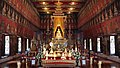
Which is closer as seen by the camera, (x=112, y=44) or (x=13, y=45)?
(x=112, y=44)

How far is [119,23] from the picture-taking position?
61.6 ft

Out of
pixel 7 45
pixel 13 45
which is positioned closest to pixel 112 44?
pixel 13 45

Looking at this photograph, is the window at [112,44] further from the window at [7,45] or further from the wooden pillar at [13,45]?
the window at [7,45]

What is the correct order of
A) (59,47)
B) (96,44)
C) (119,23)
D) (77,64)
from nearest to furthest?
(77,64) < (119,23) < (59,47) < (96,44)

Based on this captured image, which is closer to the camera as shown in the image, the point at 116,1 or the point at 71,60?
the point at 71,60

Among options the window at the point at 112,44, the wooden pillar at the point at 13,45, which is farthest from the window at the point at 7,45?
the window at the point at 112,44

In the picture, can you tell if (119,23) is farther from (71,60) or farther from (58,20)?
(58,20)

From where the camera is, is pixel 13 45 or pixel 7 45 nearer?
pixel 7 45

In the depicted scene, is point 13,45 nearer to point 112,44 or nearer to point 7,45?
point 7,45

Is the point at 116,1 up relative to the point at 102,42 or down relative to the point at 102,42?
up

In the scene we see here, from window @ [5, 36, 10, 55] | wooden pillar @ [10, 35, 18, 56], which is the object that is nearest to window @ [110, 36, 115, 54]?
wooden pillar @ [10, 35, 18, 56]

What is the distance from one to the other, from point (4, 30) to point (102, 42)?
1205 centimetres

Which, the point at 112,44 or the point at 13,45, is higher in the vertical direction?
the point at 112,44

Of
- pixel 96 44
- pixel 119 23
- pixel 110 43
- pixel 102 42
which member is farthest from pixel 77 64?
pixel 96 44
